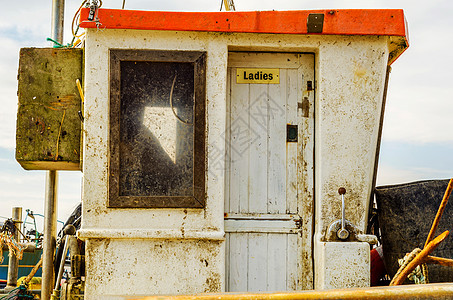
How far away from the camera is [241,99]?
184 inches

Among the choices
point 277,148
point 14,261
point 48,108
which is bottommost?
point 14,261

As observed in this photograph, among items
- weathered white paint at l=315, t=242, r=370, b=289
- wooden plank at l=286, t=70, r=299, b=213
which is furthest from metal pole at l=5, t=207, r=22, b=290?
weathered white paint at l=315, t=242, r=370, b=289

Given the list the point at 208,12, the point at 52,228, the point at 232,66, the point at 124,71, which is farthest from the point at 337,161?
the point at 52,228

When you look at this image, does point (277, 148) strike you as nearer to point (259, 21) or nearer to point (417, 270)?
point (259, 21)

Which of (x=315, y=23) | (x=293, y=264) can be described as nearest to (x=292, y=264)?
(x=293, y=264)

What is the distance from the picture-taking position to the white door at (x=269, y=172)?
15.0 ft

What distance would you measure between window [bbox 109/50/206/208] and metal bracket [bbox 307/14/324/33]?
0.91m

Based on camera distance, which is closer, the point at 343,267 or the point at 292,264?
the point at 343,267

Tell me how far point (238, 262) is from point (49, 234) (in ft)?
6.81

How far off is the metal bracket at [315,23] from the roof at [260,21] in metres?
0.02

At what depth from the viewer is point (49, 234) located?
5359 millimetres

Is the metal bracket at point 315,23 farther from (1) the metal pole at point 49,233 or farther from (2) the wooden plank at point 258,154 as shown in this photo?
(1) the metal pole at point 49,233

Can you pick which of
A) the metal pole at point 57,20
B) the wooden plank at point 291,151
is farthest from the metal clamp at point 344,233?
the metal pole at point 57,20

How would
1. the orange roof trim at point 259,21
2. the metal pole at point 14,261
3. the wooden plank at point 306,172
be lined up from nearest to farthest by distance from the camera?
the orange roof trim at point 259,21, the wooden plank at point 306,172, the metal pole at point 14,261
